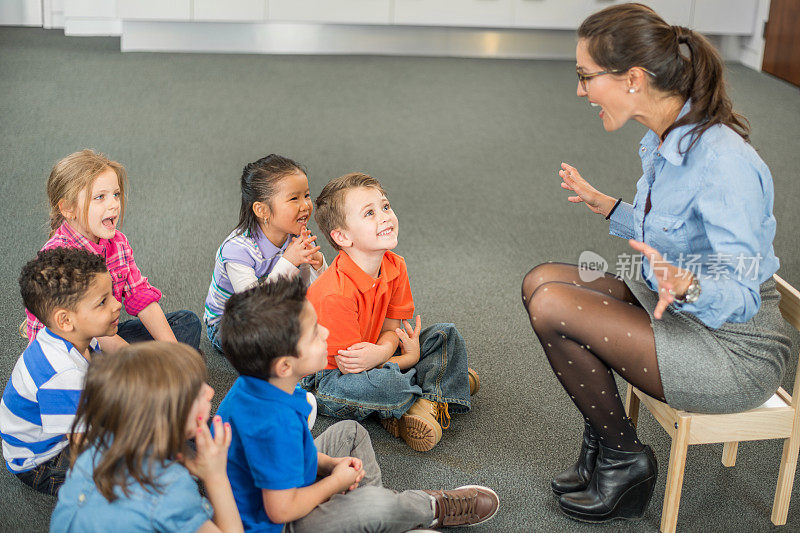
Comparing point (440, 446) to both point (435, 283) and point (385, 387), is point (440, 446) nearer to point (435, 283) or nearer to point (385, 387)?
point (385, 387)

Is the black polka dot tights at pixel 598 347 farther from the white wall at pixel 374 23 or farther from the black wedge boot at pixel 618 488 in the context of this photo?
the white wall at pixel 374 23

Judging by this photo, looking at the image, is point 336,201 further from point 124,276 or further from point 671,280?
point 671,280

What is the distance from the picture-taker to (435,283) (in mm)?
2688

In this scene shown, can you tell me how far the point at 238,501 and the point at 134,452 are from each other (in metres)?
0.27

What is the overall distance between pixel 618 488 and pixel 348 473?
53 cm

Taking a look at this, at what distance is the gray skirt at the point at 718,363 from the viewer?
1.49m

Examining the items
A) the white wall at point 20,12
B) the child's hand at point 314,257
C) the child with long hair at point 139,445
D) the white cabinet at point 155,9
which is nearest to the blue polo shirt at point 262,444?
the child with long hair at point 139,445

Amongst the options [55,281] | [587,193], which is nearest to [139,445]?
[55,281]

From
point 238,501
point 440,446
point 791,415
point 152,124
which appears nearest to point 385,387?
point 440,446

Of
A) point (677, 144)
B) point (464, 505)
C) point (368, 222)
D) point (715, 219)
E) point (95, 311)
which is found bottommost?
point (464, 505)

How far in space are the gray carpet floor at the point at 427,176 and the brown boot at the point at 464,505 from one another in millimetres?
41

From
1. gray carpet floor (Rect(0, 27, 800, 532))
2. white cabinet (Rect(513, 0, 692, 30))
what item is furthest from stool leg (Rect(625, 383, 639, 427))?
white cabinet (Rect(513, 0, 692, 30))

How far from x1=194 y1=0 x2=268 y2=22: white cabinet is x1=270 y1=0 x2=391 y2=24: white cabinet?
2.8 inches

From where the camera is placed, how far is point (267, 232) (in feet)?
7.30
